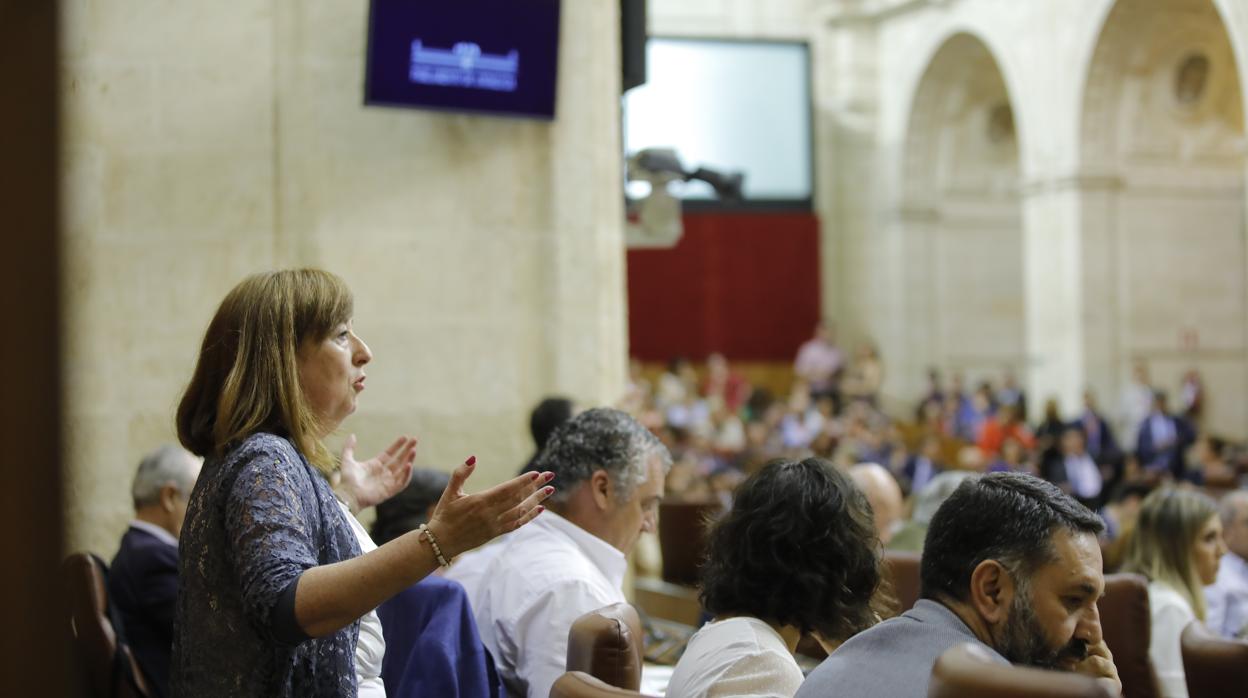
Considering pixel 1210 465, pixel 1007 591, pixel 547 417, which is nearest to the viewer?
pixel 1007 591

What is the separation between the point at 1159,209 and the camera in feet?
55.7

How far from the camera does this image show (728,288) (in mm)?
20906

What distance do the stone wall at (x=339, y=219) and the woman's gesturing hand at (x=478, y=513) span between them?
3.21 m

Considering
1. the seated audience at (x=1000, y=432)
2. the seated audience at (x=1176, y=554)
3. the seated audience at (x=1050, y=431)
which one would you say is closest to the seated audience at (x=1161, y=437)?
the seated audience at (x=1050, y=431)

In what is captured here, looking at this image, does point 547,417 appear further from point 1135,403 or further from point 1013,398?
point 1013,398

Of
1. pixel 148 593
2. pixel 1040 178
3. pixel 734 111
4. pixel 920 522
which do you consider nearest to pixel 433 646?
pixel 148 593

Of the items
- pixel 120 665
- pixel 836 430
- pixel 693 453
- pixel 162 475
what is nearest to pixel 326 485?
pixel 120 665

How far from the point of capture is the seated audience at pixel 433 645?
2.51m

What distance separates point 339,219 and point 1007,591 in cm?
349

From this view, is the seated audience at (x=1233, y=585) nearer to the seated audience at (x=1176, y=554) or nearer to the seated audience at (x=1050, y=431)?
the seated audience at (x=1176, y=554)

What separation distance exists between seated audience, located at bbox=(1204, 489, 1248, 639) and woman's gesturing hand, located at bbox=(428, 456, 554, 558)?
303 cm

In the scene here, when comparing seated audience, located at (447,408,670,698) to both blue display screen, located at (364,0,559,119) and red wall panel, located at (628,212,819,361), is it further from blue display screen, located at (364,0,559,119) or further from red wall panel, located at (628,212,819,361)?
red wall panel, located at (628,212,819,361)

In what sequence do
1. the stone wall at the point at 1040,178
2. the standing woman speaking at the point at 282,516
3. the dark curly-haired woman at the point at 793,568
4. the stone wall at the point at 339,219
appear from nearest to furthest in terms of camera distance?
the standing woman speaking at the point at 282,516
the dark curly-haired woman at the point at 793,568
the stone wall at the point at 339,219
the stone wall at the point at 1040,178

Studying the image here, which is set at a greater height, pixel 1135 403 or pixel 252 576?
pixel 252 576
